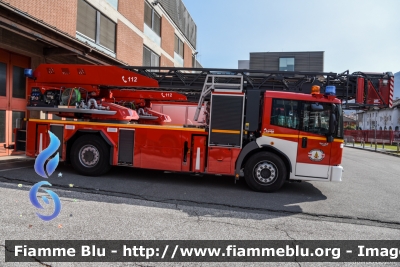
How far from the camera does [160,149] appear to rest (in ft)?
26.2

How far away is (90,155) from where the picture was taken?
834cm

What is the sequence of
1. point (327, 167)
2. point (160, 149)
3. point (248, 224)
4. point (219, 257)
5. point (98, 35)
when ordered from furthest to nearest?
point (98, 35) < point (160, 149) < point (327, 167) < point (248, 224) < point (219, 257)

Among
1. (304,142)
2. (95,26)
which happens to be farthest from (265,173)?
(95,26)

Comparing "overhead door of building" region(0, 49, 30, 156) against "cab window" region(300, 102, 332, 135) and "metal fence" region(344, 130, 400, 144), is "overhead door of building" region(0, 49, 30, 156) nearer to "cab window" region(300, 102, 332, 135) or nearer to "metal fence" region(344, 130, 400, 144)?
"cab window" region(300, 102, 332, 135)

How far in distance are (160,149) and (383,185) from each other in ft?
23.0

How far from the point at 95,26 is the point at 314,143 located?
12.6 m

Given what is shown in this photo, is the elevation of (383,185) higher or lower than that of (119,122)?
lower

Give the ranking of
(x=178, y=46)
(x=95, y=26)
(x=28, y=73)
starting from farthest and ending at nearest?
(x=178, y=46)
(x=95, y=26)
(x=28, y=73)

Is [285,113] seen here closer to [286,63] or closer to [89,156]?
[89,156]

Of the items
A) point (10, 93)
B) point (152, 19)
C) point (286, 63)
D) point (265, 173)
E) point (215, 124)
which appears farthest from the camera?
point (286, 63)

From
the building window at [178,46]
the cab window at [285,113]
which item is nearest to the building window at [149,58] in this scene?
the building window at [178,46]

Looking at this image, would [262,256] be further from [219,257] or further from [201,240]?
[201,240]

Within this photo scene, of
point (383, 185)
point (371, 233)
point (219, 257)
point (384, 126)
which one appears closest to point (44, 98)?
point (219, 257)

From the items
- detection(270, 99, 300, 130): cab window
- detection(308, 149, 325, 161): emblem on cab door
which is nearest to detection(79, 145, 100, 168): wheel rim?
detection(270, 99, 300, 130): cab window
